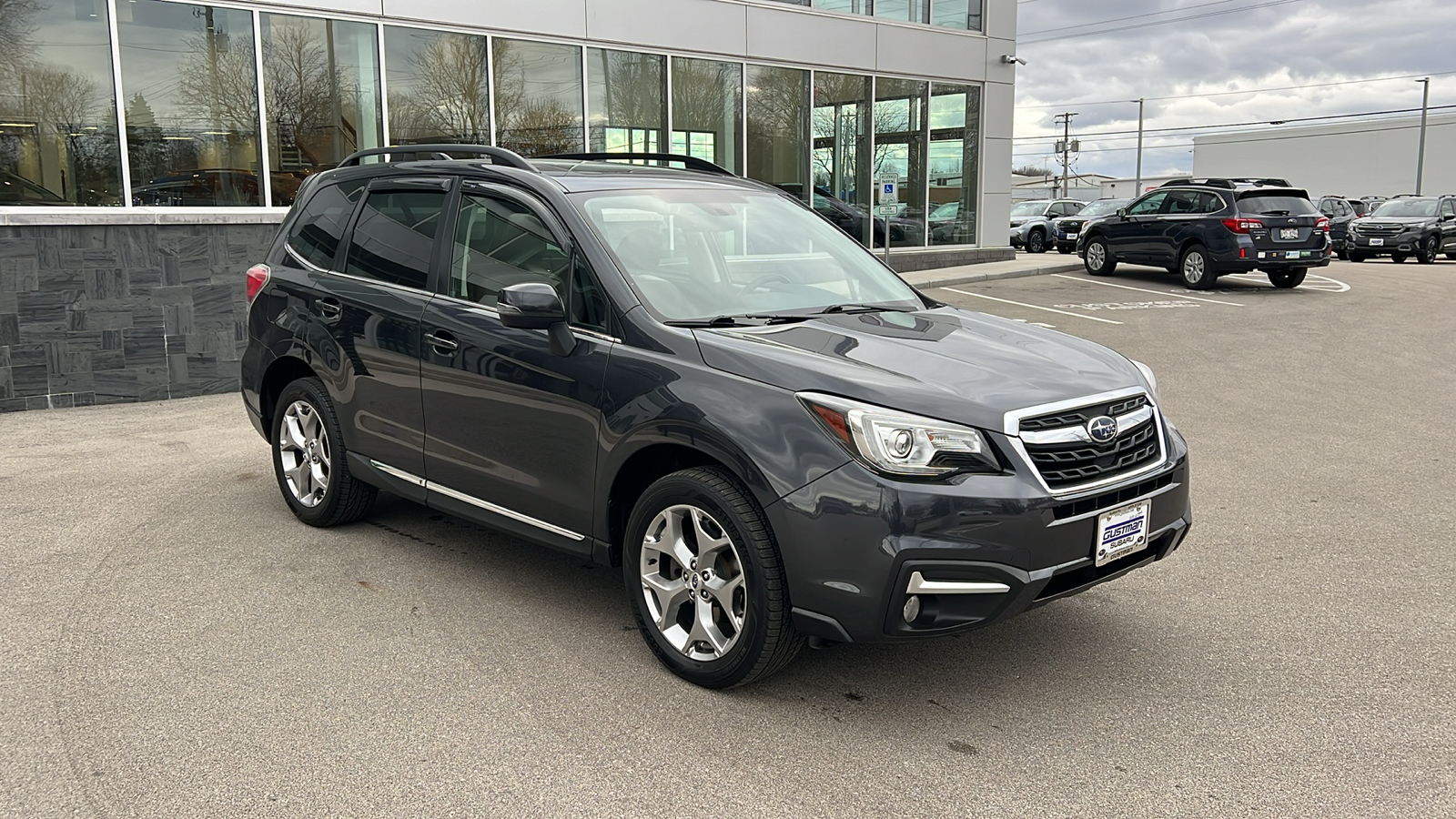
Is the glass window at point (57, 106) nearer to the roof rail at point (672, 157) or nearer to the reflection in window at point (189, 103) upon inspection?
the reflection in window at point (189, 103)

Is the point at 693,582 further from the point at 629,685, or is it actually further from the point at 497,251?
the point at 497,251

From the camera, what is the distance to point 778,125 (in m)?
18.7

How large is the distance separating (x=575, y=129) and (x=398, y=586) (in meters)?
11.9

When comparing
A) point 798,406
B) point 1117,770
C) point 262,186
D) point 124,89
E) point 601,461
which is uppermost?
point 124,89

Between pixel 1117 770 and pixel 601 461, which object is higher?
pixel 601 461

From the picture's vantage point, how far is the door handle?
15.7 ft

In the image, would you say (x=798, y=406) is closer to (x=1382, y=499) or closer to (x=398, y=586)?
(x=398, y=586)

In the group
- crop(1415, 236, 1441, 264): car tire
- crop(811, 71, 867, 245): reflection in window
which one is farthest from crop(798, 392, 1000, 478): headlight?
crop(1415, 236, 1441, 264): car tire

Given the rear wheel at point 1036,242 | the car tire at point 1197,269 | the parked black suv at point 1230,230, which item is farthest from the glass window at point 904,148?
the rear wheel at point 1036,242

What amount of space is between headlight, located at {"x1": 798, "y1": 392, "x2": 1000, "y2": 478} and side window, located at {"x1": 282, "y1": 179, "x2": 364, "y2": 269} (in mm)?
3318

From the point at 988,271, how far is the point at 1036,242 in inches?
402

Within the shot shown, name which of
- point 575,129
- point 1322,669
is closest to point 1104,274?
point 575,129

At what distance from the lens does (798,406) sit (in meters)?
3.60

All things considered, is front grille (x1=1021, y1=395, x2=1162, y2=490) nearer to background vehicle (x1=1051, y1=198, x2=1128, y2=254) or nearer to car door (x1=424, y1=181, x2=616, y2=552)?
car door (x1=424, y1=181, x2=616, y2=552)
